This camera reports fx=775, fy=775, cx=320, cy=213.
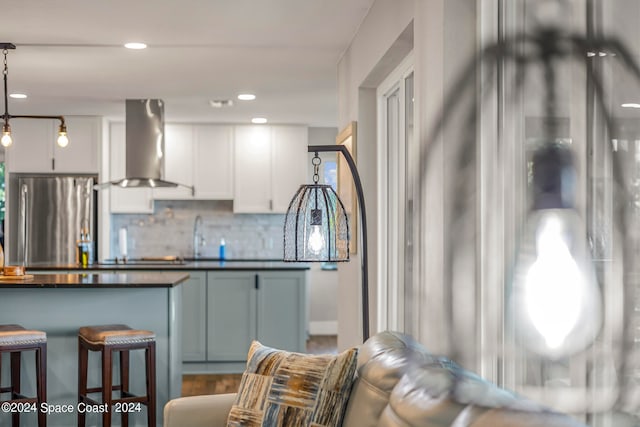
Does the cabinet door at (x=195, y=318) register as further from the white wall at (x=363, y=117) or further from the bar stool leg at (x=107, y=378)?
the bar stool leg at (x=107, y=378)

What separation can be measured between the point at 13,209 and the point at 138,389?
14.0ft

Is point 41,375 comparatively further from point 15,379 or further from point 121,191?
point 121,191

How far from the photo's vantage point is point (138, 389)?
4.90 metres

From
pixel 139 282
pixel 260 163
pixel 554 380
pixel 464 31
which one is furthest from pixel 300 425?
pixel 260 163

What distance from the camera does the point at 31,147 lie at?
8344 millimetres

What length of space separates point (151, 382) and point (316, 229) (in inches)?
78.7

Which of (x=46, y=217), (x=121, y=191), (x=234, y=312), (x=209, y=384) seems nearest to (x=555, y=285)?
(x=209, y=384)

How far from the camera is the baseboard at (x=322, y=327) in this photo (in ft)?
31.7

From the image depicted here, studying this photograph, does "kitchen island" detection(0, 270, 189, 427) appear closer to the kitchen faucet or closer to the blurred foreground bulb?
the blurred foreground bulb

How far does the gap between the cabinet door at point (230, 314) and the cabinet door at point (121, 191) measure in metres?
2.01

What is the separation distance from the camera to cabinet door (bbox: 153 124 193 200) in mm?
8898

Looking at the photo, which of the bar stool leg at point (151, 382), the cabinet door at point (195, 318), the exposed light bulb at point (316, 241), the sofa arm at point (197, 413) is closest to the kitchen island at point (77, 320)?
the bar stool leg at point (151, 382)

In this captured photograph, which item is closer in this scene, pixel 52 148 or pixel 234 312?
pixel 234 312

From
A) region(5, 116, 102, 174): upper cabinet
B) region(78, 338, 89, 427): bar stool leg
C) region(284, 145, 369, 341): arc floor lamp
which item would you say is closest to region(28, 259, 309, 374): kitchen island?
region(5, 116, 102, 174): upper cabinet
